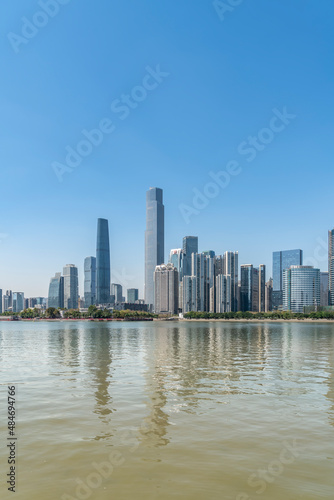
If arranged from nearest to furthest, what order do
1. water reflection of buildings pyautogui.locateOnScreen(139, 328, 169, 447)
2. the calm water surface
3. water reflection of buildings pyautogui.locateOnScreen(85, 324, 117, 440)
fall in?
the calm water surface → water reflection of buildings pyautogui.locateOnScreen(139, 328, 169, 447) → water reflection of buildings pyautogui.locateOnScreen(85, 324, 117, 440)

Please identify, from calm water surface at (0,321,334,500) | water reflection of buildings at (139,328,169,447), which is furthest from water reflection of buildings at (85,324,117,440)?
water reflection of buildings at (139,328,169,447)

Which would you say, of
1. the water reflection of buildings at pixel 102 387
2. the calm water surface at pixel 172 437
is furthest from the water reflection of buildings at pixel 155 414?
the water reflection of buildings at pixel 102 387

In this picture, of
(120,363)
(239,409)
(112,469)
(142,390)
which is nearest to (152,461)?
(112,469)

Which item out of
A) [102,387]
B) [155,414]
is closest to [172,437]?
[155,414]

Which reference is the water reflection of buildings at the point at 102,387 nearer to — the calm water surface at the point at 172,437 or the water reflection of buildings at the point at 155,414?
the calm water surface at the point at 172,437

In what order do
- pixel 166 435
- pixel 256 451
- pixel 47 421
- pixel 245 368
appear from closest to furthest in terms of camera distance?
1. pixel 256 451
2. pixel 166 435
3. pixel 47 421
4. pixel 245 368

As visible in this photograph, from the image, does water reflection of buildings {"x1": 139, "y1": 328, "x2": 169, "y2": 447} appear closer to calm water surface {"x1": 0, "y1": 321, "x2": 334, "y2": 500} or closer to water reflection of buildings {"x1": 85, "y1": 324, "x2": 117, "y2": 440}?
calm water surface {"x1": 0, "y1": 321, "x2": 334, "y2": 500}

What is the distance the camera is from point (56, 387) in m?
26.3

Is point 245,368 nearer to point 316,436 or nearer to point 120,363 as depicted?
point 120,363

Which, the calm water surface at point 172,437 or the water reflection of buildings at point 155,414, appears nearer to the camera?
the calm water surface at point 172,437

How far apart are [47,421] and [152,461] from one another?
268 inches

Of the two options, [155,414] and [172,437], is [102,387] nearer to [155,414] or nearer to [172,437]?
[155,414]

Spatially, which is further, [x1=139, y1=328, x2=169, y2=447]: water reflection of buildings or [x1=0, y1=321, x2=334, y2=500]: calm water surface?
[x1=139, y1=328, x2=169, y2=447]: water reflection of buildings

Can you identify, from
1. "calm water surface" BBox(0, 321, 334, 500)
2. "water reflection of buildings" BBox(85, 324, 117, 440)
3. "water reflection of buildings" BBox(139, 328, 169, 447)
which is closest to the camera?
"calm water surface" BBox(0, 321, 334, 500)
